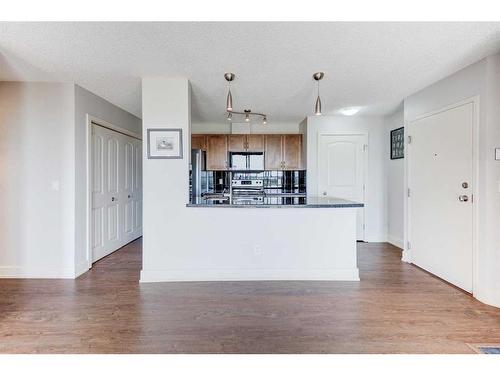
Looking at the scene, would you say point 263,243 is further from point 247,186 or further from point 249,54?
point 247,186

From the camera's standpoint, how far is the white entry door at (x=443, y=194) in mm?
2902

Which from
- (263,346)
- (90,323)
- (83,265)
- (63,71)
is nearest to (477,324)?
(263,346)

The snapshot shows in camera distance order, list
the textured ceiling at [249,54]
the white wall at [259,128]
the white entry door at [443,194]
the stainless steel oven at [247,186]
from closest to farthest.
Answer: the textured ceiling at [249,54] < the white entry door at [443,194] < the stainless steel oven at [247,186] < the white wall at [259,128]

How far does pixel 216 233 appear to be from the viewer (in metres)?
3.22

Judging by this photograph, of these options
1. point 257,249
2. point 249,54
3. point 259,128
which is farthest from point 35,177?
point 259,128

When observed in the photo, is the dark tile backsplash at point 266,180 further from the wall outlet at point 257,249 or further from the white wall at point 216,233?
the wall outlet at point 257,249

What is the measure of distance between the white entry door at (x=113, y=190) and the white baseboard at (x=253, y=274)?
136cm

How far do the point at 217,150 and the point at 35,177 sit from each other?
292 centimetres

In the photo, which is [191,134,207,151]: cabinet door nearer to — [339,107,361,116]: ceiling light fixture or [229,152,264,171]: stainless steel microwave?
[229,152,264,171]: stainless steel microwave

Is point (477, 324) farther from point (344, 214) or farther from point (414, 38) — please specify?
point (414, 38)

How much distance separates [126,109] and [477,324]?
4785mm

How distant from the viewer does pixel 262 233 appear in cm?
323

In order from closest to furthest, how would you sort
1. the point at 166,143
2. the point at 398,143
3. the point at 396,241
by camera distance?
the point at 166,143, the point at 398,143, the point at 396,241

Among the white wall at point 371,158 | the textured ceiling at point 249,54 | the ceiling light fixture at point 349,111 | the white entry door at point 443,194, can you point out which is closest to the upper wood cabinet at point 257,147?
the white wall at point 371,158
